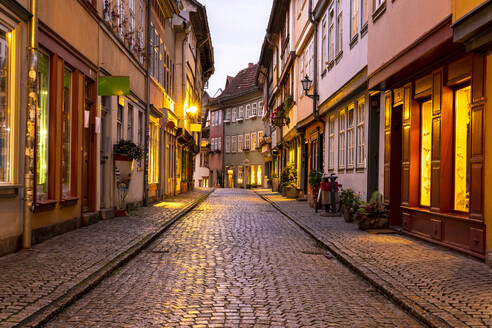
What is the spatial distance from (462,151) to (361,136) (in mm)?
6510

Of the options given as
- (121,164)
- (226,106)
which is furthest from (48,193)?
(226,106)

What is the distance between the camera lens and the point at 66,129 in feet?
39.3

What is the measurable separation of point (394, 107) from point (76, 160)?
22.3 feet

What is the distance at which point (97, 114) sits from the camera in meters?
14.1

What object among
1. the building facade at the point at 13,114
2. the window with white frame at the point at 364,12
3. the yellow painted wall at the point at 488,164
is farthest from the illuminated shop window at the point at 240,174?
the yellow painted wall at the point at 488,164

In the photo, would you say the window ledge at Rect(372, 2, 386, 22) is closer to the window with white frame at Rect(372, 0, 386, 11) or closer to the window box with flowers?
the window with white frame at Rect(372, 0, 386, 11)

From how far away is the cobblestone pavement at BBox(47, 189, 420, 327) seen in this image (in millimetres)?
5324

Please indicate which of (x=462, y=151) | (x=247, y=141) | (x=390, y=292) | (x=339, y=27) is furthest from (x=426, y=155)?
(x=247, y=141)

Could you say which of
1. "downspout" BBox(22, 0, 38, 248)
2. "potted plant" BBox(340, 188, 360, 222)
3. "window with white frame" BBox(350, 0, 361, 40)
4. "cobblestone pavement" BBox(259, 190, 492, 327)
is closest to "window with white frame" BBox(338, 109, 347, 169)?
"potted plant" BBox(340, 188, 360, 222)

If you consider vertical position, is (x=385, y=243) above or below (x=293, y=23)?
below

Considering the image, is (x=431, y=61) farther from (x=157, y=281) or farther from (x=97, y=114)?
(x=97, y=114)

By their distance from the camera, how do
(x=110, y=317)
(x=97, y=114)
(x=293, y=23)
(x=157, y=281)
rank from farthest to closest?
1. (x=293, y=23)
2. (x=97, y=114)
3. (x=157, y=281)
4. (x=110, y=317)

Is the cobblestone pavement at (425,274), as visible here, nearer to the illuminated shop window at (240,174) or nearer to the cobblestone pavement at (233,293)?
the cobblestone pavement at (233,293)

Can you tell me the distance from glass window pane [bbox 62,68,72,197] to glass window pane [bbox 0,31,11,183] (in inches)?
123
